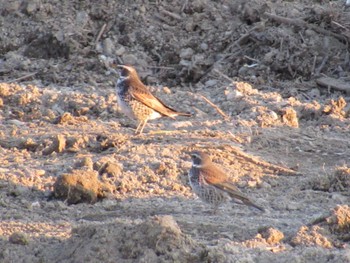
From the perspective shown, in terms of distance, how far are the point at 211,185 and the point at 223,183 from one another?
0.13 m

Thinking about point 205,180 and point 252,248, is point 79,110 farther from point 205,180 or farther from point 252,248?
point 252,248

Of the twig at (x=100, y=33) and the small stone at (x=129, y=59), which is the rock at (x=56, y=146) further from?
the twig at (x=100, y=33)

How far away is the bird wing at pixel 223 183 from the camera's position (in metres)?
9.72

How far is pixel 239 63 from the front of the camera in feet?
49.5

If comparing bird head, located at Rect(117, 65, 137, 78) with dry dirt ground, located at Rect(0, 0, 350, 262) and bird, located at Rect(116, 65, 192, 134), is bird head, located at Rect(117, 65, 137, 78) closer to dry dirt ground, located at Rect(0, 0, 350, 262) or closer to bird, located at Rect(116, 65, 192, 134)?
bird, located at Rect(116, 65, 192, 134)

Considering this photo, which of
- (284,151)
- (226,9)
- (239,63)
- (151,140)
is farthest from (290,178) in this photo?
(226,9)

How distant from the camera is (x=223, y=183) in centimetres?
986

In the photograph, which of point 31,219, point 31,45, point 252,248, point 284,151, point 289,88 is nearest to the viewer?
point 252,248

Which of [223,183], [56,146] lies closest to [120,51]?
[56,146]

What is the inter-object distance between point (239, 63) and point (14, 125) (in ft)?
12.9

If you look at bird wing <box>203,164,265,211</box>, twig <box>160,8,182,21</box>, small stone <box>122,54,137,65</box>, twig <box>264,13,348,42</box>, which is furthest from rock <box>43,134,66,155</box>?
twig <box>264,13,348,42</box>

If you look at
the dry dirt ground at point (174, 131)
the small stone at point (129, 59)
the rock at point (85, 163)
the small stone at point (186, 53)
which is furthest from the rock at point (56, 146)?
the small stone at point (186, 53)

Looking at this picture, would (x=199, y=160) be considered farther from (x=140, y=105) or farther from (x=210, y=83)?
(x=210, y=83)

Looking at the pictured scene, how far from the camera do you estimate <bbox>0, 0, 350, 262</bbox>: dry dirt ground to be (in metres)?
8.29
